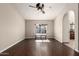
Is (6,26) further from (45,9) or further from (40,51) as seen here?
(45,9)

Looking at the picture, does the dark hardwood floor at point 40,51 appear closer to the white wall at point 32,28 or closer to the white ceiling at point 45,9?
the white ceiling at point 45,9

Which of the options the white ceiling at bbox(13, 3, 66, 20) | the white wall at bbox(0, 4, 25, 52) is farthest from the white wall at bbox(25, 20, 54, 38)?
the white wall at bbox(0, 4, 25, 52)

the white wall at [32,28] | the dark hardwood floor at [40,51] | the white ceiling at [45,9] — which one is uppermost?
the white ceiling at [45,9]

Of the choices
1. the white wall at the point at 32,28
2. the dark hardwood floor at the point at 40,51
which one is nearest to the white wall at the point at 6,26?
the dark hardwood floor at the point at 40,51

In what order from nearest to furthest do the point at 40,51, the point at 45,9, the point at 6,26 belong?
the point at 40,51 < the point at 6,26 < the point at 45,9

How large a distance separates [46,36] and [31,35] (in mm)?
1268

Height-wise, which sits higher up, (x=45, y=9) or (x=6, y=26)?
(x=45, y=9)

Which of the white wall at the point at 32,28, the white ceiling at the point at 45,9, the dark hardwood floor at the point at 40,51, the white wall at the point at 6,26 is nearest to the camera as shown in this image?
the dark hardwood floor at the point at 40,51

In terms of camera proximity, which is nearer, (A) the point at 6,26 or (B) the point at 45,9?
(A) the point at 6,26

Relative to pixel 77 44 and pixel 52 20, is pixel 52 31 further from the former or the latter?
pixel 77 44

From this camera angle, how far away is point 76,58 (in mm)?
1119

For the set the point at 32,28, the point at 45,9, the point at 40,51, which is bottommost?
the point at 40,51

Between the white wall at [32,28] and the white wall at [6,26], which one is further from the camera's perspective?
the white wall at [32,28]

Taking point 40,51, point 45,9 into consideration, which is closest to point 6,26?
point 40,51
